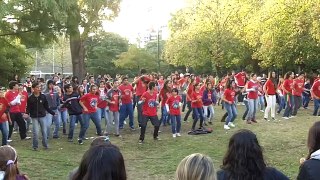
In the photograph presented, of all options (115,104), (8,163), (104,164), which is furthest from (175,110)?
(104,164)

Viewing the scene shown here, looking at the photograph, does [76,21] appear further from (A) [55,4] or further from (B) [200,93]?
(B) [200,93]

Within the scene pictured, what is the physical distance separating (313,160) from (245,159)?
788mm

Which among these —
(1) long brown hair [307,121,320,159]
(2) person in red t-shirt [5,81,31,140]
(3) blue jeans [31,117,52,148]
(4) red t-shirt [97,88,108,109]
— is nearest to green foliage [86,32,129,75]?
(4) red t-shirt [97,88,108,109]

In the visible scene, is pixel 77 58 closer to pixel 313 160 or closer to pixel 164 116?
pixel 164 116

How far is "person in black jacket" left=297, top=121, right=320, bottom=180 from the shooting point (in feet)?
12.5

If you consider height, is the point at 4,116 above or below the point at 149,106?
below

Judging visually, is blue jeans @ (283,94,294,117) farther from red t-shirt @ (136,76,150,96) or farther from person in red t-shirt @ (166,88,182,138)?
red t-shirt @ (136,76,150,96)

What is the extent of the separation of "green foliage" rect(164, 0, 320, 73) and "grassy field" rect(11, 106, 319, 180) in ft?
37.1

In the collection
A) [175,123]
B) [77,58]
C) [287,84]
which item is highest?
[77,58]

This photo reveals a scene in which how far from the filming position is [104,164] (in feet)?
9.02

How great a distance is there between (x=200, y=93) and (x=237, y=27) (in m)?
21.5

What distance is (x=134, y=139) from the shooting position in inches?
512

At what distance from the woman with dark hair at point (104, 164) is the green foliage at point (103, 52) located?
177 ft

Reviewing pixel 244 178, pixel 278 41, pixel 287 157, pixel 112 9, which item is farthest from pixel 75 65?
pixel 244 178
